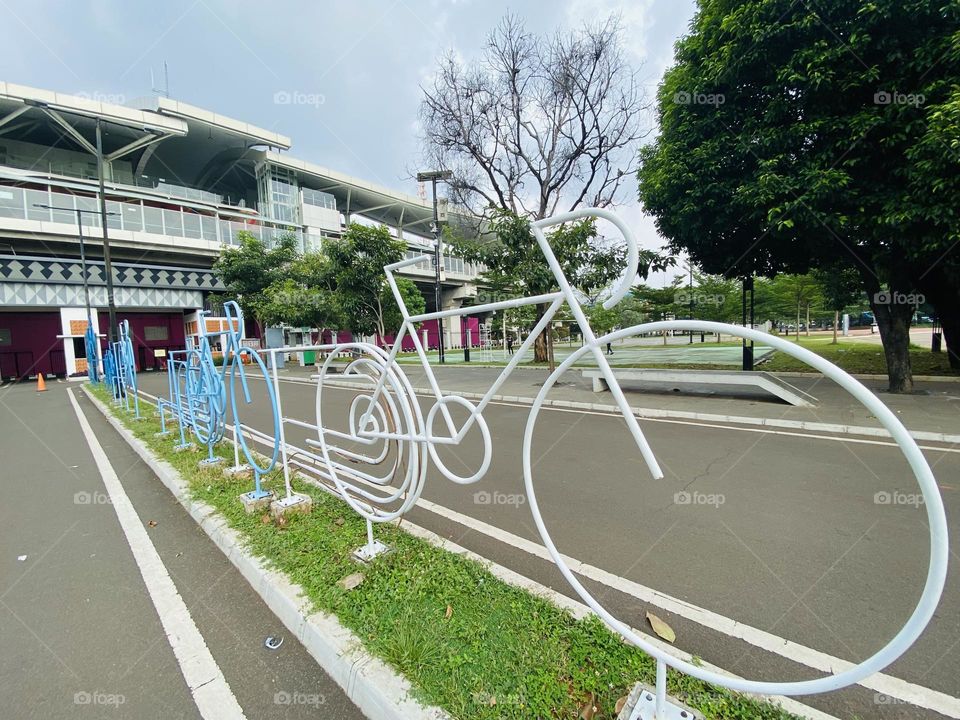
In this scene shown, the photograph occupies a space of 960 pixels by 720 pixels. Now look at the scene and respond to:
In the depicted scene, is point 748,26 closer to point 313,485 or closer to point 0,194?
point 313,485

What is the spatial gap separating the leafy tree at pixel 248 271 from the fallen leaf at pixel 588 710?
93.3 ft

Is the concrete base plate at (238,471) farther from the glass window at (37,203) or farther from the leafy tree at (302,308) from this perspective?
the glass window at (37,203)

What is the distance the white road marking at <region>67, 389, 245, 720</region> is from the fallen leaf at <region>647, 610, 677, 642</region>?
200 centimetres

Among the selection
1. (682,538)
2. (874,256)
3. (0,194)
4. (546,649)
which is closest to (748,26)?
(874,256)

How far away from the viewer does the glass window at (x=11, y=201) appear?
23.0 metres

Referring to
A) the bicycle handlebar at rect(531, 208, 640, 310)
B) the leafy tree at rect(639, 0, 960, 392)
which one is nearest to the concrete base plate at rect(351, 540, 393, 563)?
the bicycle handlebar at rect(531, 208, 640, 310)

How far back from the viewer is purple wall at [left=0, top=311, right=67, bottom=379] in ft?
83.6

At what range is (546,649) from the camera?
6.81 ft

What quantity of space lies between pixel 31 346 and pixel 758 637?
121 ft

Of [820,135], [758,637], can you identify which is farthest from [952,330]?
[758,637]

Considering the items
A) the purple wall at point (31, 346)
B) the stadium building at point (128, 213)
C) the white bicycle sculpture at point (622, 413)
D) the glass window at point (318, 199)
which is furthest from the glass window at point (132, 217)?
the white bicycle sculpture at point (622, 413)

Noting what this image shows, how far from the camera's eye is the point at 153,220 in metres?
27.5

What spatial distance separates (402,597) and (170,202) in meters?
36.2

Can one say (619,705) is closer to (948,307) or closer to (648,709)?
(648,709)
